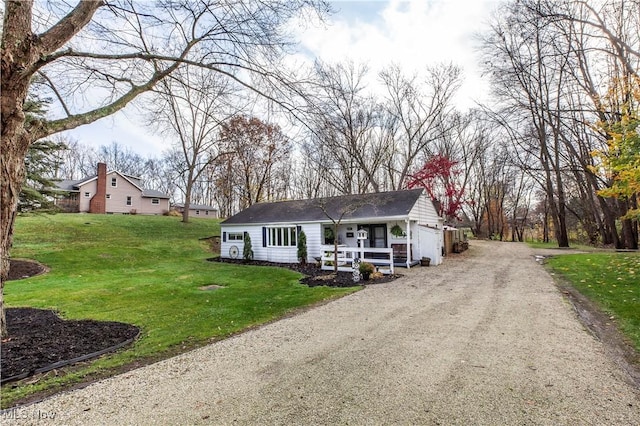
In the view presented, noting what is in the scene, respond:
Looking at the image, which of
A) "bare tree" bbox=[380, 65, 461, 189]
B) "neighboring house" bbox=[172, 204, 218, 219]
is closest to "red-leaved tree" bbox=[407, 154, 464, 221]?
"bare tree" bbox=[380, 65, 461, 189]

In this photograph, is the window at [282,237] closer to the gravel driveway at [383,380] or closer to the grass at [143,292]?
the grass at [143,292]

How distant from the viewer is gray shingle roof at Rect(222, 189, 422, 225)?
49.4 feet

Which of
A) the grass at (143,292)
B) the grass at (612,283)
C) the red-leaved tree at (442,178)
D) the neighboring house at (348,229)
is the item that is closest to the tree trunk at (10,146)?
the grass at (143,292)

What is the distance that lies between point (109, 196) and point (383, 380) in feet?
126

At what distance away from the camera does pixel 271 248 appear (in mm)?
17750

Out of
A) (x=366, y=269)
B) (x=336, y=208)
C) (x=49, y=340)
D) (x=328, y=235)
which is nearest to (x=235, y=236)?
(x=328, y=235)

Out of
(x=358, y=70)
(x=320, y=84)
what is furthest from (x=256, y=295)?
(x=358, y=70)

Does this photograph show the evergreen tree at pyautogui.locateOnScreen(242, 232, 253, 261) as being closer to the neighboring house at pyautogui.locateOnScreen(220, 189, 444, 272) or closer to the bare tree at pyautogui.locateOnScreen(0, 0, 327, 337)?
the neighboring house at pyautogui.locateOnScreen(220, 189, 444, 272)

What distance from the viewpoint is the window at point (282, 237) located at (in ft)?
55.9

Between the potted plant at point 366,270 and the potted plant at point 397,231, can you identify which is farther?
the potted plant at point 397,231

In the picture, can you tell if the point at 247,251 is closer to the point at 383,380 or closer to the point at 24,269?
the point at 24,269

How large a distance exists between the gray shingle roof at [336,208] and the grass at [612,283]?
6.55 meters

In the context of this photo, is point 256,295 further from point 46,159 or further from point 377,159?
point 377,159

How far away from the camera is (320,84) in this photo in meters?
5.15
